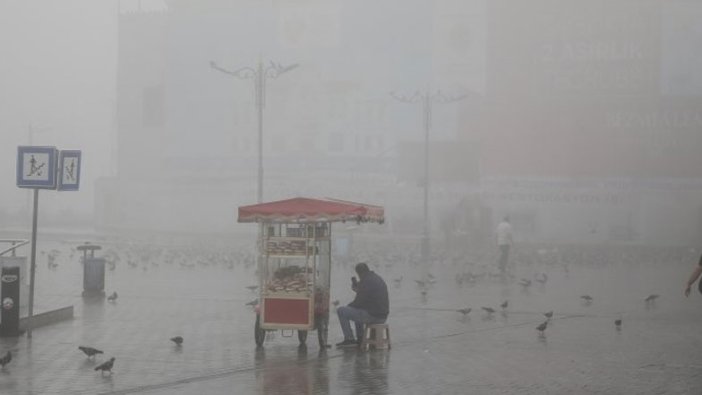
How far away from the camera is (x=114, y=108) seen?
7294 centimetres

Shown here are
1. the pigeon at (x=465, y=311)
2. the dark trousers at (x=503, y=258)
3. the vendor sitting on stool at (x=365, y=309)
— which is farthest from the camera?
the dark trousers at (x=503, y=258)

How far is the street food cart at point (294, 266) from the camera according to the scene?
13828 mm

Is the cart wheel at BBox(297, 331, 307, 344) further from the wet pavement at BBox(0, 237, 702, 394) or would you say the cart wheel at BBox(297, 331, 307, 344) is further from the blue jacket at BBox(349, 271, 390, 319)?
the blue jacket at BBox(349, 271, 390, 319)

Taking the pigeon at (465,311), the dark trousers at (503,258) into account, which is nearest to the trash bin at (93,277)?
the pigeon at (465,311)

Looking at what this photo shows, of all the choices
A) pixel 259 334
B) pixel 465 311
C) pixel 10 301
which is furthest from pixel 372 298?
pixel 10 301

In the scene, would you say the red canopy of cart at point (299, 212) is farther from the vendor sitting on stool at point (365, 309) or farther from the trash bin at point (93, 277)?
the trash bin at point (93, 277)

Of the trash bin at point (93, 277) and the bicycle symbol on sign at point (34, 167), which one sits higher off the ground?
the bicycle symbol on sign at point (34, 167)

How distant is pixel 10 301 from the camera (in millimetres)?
14789

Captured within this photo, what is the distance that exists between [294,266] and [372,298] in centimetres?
106

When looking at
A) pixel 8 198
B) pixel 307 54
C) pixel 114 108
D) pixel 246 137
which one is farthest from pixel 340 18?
pixel 8 198

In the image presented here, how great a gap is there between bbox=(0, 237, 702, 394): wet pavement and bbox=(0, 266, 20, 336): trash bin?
1.20ft

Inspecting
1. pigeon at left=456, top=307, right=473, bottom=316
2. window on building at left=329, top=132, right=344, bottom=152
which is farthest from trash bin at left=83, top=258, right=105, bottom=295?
window on building at left=329, top=132, right=344, bottom=152

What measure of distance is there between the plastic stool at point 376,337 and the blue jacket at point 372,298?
0.16 metres

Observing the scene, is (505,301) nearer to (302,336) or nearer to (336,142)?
(302,336)
